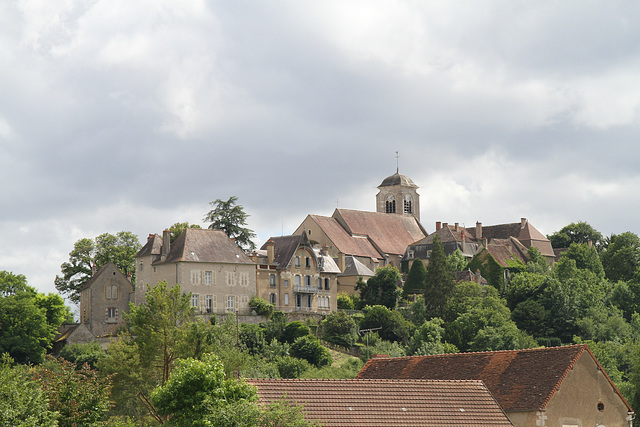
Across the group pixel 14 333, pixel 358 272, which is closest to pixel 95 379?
pixel 14 333

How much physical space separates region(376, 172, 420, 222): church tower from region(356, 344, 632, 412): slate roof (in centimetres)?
9389

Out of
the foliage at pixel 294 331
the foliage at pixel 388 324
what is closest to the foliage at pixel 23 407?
the foliage at pixel 294 331

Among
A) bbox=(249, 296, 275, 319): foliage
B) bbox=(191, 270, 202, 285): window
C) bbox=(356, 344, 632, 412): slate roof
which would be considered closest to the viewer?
bbox=(356, 344, 632, 412): slate roof

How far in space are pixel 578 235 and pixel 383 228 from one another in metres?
32.6

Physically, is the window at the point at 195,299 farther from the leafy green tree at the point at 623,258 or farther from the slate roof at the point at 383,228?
the leafy green tree at the point at 623,258

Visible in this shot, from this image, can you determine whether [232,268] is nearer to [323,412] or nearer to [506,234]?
[506,234]

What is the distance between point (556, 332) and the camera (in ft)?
316

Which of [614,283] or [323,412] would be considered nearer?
[323,412]

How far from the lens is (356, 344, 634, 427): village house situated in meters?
41.3

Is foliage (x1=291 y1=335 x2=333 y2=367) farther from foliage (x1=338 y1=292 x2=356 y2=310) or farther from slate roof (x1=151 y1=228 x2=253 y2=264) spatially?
foliage (x1=338 y1=292 x2=356 y2=310)

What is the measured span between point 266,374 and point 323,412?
3891cm

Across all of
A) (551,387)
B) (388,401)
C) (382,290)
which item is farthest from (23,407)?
(382,290)

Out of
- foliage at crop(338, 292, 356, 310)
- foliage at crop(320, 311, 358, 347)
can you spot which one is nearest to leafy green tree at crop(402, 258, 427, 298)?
foliage at crop(338, 292, 356, 310)

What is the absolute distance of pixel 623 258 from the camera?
123m
